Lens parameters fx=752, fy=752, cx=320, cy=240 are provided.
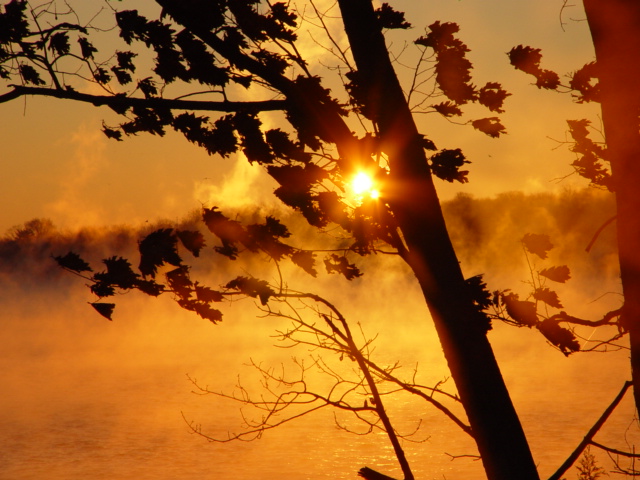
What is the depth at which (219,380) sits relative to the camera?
824 inches

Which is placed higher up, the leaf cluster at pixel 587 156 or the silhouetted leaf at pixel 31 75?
the leaf cluster at pixel 587 156

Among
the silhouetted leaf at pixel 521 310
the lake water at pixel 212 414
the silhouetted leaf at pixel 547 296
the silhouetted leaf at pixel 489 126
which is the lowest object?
the silhouetted leaf at pixel 521 310

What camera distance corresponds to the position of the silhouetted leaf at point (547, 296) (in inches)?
164

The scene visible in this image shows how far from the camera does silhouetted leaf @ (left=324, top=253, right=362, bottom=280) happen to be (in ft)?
13.4

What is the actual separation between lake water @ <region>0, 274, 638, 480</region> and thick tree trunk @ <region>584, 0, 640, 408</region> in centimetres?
447

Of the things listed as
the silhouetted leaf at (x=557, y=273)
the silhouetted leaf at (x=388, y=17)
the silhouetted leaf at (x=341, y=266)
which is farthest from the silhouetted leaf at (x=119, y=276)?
the silhouetted leaf at (x=557, y=273)

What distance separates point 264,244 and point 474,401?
1.30 m

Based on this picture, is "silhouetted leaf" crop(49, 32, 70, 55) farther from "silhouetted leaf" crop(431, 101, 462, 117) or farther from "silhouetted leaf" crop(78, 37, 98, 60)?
"silhouetted leaf" crop(431, 101, 462, 117)

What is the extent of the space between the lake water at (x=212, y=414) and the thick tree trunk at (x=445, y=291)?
508 centimetres

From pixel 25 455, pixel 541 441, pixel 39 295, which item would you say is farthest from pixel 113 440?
pixel 39 295

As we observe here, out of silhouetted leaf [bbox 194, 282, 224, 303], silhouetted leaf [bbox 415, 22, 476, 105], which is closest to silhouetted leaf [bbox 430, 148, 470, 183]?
silhouetted leaf [bbox 415, 22, 476, 105]

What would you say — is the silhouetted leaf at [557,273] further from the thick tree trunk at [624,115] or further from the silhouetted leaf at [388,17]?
the silhouetted leaf at [388,17]

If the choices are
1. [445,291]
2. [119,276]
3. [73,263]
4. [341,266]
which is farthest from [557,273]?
[73,263]

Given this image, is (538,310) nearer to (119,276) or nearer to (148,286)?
(148,286)
